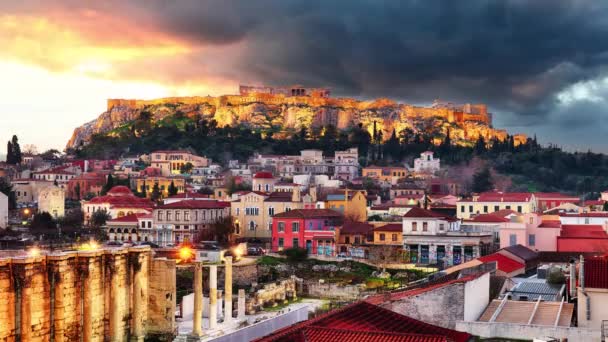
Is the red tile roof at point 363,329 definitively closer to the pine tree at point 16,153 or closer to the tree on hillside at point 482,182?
the tree on hillside at point 482,182

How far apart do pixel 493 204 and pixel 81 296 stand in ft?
188

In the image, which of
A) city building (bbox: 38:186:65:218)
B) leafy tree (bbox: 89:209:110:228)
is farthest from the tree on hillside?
city building (bbox: 38:186:65:218)

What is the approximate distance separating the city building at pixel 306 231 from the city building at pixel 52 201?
3525 cm

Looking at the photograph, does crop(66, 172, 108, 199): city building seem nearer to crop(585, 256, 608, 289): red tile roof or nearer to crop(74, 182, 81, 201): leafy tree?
crop(74, 182, 81, 201): leafy tree

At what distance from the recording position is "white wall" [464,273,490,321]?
24.6m

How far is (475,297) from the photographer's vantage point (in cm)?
2566

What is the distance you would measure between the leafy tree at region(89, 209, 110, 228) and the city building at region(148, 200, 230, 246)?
8.25 m

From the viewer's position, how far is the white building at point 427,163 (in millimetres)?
137113

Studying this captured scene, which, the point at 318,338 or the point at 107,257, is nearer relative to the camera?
the point at 318,338

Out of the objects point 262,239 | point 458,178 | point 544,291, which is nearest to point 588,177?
point 458,178

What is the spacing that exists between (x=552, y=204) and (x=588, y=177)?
48.1 m

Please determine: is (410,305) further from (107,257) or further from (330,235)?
(330,235)

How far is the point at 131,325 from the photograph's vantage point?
125 feet

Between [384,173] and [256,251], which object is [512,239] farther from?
[384,173]
